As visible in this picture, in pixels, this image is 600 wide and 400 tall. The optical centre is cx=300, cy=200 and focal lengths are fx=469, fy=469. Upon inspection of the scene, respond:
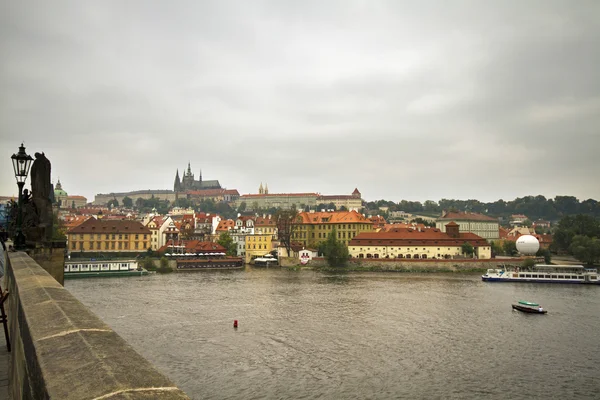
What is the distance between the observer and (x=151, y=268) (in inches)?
3027

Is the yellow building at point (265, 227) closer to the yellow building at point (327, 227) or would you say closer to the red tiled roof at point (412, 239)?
the yellow building at point (327, 227)

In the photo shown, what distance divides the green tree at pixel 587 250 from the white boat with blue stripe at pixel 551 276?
17330 millimetres

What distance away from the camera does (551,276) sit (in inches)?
2640

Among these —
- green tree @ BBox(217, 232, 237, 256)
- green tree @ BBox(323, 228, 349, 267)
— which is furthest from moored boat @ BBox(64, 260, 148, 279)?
green tree @ BBox(323, 228, 349, 267)

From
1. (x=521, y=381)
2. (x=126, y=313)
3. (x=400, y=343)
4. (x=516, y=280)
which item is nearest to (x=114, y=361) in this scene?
(x=521, y=381)

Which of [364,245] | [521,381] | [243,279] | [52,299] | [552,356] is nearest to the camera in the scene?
[52,299]

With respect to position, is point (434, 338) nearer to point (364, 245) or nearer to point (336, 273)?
point (336, 273)

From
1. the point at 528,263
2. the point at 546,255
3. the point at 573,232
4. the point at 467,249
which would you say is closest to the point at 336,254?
the point at 467,249

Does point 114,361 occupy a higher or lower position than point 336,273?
higher

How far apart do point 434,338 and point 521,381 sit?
795 centimetres

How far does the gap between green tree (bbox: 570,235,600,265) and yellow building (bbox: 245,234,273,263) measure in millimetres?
56638

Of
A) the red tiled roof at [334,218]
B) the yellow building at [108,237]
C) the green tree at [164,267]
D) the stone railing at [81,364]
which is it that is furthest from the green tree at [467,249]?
the stone railing at [81,364]

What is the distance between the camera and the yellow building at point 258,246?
92088mm

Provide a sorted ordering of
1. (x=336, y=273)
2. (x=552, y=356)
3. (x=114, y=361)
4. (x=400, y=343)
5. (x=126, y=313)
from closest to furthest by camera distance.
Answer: (x=114, y=361)
(x=552, y=356)
(x=400, y=343)
(x=126, y=313)
(x=336, y=273)
